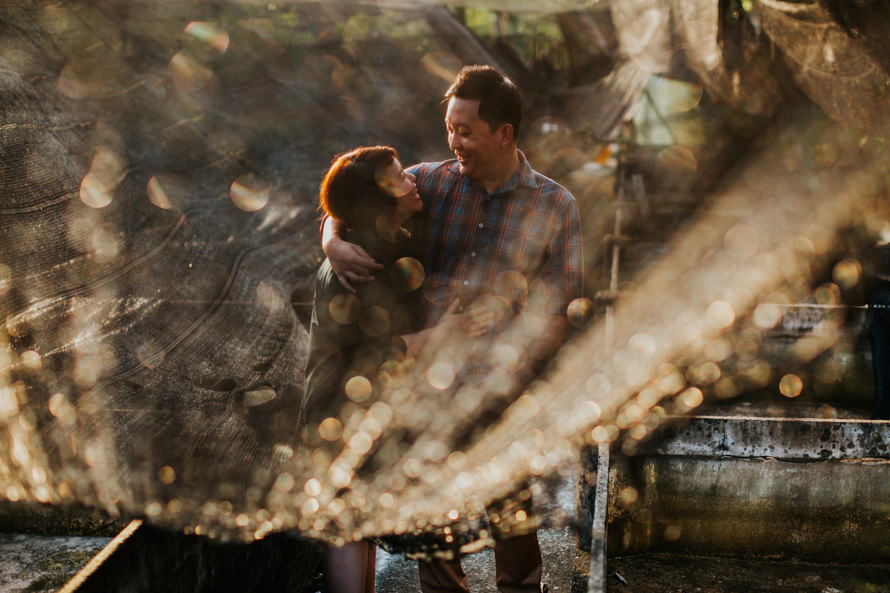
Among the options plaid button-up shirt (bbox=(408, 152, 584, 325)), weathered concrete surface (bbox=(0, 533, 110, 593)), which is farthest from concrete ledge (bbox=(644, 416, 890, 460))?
weathered concrete surface (bbox=(0, 533, 110, 593))

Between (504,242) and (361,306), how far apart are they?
0.65 metres

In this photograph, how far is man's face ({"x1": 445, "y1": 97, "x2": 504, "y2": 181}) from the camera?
2113 millimetres

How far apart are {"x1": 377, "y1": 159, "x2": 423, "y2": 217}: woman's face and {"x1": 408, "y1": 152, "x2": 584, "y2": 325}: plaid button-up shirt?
0.25 meters

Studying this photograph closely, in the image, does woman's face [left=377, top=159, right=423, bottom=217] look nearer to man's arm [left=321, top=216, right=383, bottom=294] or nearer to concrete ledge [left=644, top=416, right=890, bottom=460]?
man's arm [left=321, top=216, right=383, bottom=294]

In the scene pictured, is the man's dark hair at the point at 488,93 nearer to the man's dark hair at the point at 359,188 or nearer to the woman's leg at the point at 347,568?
the man's dark hair at the point at 359,188

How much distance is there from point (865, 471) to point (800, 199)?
218 inches

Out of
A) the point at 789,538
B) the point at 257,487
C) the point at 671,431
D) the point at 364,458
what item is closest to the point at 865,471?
the point at 789,538

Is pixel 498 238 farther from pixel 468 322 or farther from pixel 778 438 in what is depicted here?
pixel 778 438

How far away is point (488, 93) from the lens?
2.11 meters

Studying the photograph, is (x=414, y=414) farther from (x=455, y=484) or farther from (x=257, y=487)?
(x=257, y=487)

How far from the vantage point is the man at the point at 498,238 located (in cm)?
215

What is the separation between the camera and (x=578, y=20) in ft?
23.1

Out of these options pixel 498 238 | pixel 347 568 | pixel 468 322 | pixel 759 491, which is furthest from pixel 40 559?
pixel 759 491

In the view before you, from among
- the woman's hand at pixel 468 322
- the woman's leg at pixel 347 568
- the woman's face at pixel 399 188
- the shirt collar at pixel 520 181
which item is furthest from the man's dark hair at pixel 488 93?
the woman's leg at pixel 347 568
